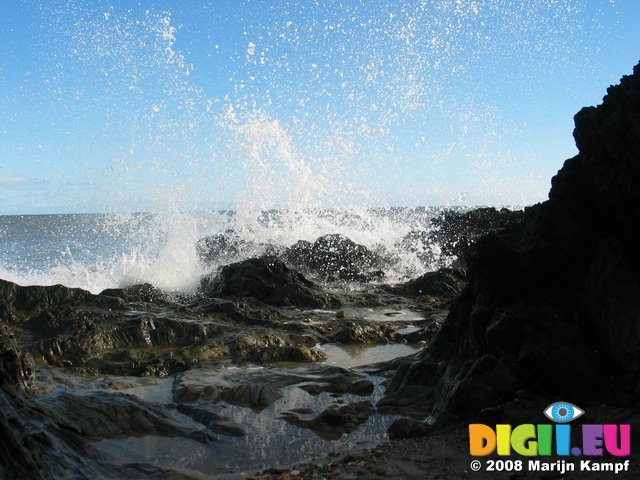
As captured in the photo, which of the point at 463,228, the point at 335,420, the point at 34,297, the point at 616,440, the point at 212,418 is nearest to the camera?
the point at 616,440

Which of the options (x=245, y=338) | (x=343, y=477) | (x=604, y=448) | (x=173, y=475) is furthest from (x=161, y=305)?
(x=604, y=448)

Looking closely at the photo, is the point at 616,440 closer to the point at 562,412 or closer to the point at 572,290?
the point at 562,412

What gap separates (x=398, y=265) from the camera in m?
19.3

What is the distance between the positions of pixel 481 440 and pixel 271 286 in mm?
8882

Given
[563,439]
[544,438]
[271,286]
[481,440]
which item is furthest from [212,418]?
[271,286]

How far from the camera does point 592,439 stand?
359cm

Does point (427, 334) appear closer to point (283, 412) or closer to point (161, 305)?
point (283, 412)

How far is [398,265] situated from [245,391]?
1399cm

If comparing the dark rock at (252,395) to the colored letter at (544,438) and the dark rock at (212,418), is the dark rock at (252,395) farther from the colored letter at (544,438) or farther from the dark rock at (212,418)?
the colored letter at (544,438)

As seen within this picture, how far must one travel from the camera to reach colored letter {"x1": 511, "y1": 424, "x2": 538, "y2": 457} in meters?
3.75

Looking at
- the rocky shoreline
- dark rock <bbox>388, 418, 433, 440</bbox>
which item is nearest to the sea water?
the rocky shoreline

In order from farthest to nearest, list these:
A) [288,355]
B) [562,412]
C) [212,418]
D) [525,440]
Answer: [288,355], [212,418], [562,412], [525,440]

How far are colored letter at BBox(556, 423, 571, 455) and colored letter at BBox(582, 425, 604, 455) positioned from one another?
10 cm

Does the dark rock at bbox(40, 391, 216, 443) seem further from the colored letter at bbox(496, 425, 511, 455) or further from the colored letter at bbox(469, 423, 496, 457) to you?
the colored letter at bbox(496, 425, 511, 455)
